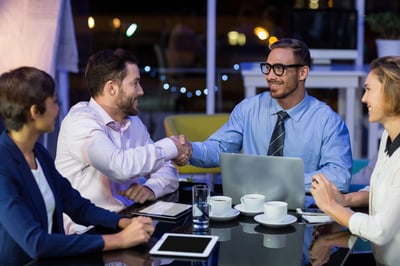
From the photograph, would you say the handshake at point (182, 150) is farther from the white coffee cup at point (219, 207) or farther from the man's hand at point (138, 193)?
the white coffee cup at point (219, 207)

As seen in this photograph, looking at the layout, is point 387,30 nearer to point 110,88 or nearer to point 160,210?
point 110,88

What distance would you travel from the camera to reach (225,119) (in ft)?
15.1

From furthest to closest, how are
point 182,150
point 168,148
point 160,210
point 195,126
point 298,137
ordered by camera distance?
point 195,126, point 298,137, point 182,150, point 168,148, point 160,210

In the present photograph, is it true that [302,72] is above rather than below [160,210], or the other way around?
above

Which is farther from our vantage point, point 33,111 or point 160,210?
point 160,210

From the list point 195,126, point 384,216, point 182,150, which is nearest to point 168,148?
point 182,150

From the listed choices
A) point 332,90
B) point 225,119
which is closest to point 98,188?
point 225,119

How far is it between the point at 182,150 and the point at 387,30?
3.35 metres

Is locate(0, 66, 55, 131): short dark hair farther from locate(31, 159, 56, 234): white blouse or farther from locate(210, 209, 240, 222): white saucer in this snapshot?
locate(210, 209, 240, 222): white saucer

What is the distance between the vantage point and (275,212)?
242 cm

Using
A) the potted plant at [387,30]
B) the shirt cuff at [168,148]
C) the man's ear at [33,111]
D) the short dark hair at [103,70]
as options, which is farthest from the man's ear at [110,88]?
the potted plant at [387,30]

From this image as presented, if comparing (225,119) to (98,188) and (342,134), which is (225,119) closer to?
(342,134)

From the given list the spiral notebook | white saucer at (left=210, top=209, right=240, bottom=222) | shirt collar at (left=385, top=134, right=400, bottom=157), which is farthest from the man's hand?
shirt collar at (left=385, top=134, right=400, bottom=157)

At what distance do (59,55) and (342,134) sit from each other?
2.75 meters
